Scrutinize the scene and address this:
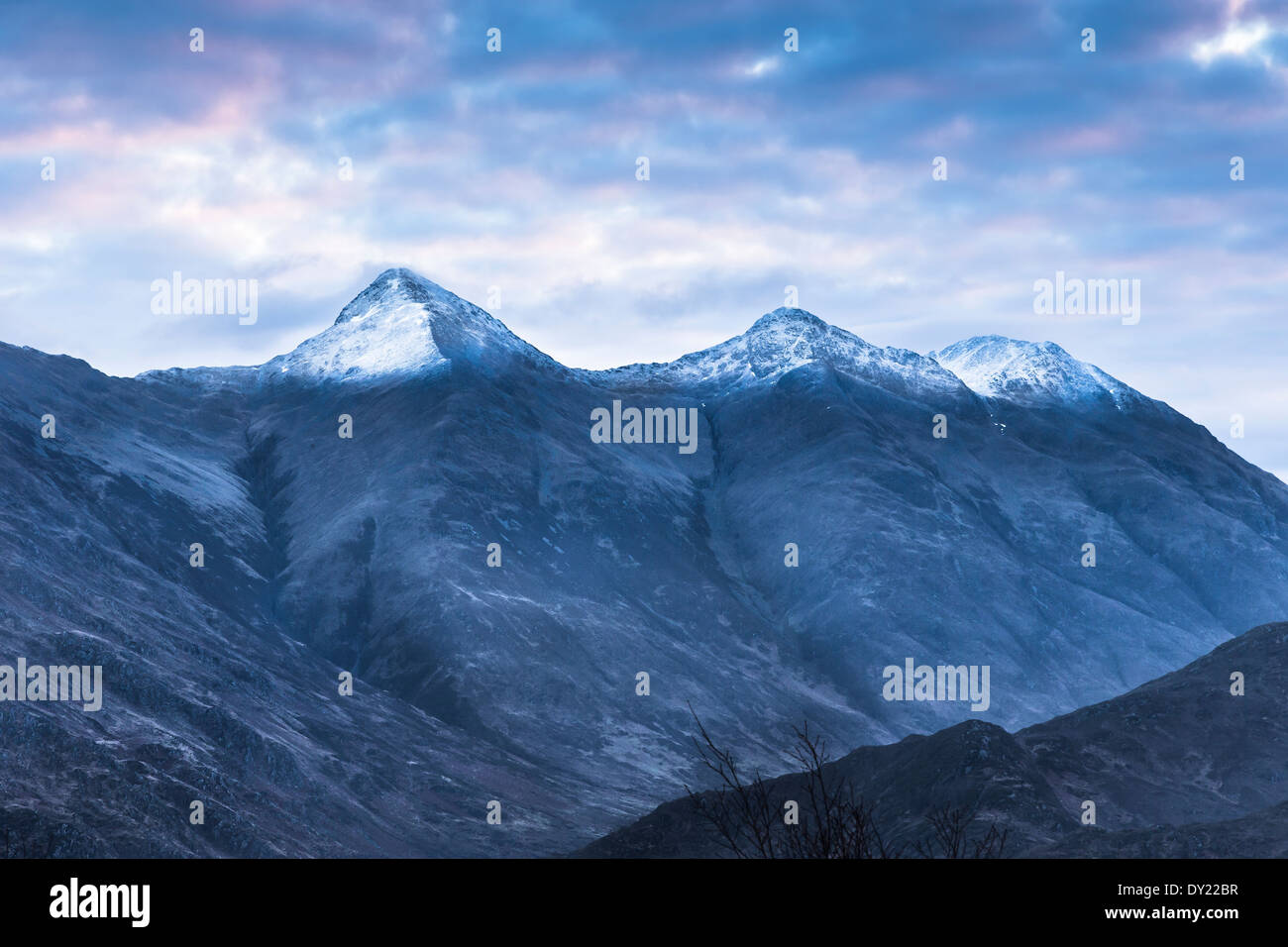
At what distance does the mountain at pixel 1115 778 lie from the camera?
57656 mm

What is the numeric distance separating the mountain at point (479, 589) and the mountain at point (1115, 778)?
80.6ft

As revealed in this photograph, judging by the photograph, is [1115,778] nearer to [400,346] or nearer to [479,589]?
[479,589]

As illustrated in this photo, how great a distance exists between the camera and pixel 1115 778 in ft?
263

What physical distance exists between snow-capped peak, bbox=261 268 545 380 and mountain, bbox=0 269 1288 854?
25.9 inches

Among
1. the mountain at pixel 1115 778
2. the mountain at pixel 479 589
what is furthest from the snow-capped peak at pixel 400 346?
the mountain at pixel 1115 778

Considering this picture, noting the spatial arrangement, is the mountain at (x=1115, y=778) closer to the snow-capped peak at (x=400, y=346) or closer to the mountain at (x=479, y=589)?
the mountain at (x=479, y=589)

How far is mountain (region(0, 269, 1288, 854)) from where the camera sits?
90.9 meters

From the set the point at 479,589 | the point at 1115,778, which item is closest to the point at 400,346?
the point at 479,589

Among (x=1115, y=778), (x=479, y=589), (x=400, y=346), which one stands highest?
(x=400, y=346)

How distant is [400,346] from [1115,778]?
12794 centimetres

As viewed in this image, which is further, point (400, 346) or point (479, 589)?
point (400, 346)

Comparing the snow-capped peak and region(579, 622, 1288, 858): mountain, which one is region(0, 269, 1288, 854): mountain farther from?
region(579, 622, 1288, 858): mountain

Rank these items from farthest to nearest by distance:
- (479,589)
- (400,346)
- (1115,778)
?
1. (400,346)
2. (479,589)
3. (1115,778)
